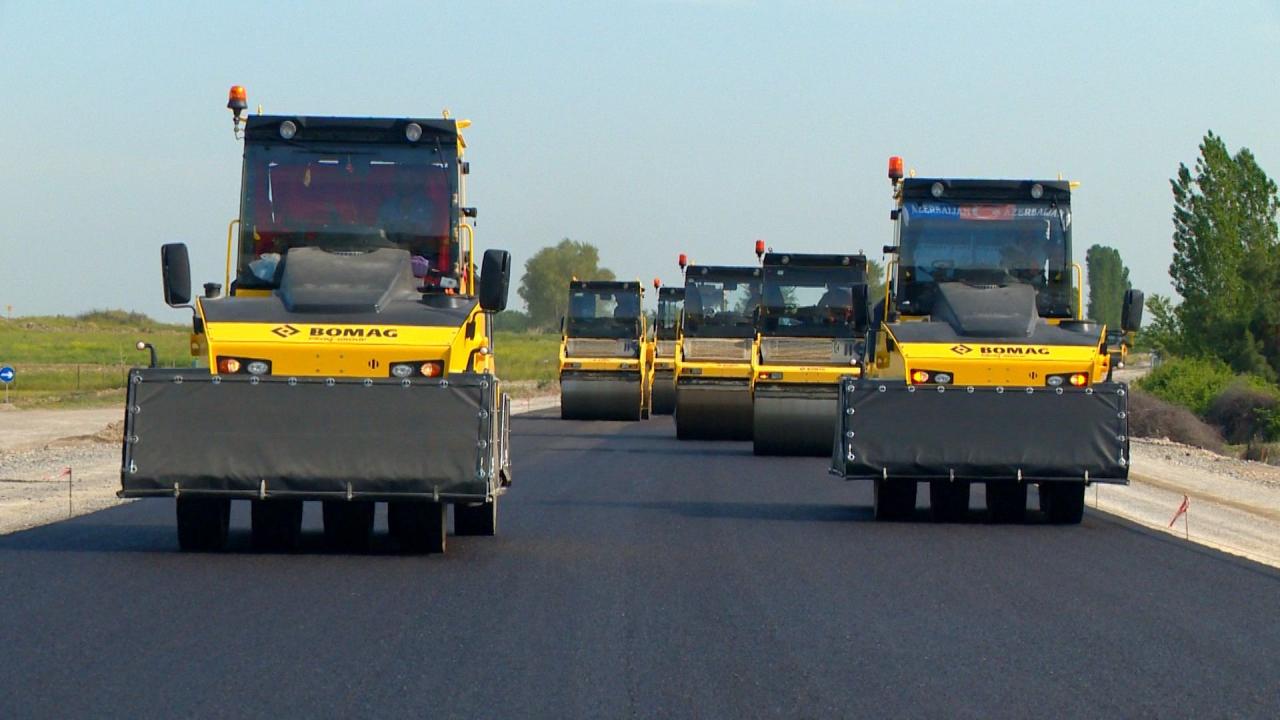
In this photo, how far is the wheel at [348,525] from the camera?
12906mm

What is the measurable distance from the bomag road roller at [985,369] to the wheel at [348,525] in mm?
4523

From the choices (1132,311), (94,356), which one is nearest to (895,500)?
(1132,311)

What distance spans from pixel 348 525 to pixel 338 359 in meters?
1.36

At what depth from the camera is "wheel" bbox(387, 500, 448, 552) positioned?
41.0 ft

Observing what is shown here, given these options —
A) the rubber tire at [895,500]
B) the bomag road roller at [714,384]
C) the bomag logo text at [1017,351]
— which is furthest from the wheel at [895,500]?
the bomag road roller at [714,384]

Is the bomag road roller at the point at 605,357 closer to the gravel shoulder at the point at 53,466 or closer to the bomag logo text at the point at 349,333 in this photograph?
the gravel shoulder at the point at 53,466

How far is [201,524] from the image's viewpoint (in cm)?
1242

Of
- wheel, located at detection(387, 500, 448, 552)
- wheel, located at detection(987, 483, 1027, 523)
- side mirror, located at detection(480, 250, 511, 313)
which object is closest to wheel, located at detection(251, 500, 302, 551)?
wheel, located at detection(387, 500, 448, 552)

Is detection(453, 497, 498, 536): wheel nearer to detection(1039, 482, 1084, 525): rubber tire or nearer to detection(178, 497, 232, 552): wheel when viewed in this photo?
detection(178, 497, 232, 552): wheel

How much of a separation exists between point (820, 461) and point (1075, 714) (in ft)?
60.6

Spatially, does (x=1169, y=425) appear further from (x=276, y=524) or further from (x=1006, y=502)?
(x=276, y=524)

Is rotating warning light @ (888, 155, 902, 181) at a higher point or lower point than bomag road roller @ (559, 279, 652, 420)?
higher

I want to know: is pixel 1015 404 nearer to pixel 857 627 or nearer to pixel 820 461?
pixel 857 627

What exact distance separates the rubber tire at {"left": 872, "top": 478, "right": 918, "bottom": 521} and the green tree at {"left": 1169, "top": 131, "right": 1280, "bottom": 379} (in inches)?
2117
